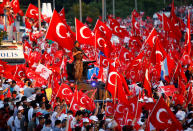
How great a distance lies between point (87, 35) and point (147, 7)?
7322 cm

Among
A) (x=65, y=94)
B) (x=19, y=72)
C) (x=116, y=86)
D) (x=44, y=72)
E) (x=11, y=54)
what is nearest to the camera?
(x=116, y=86)

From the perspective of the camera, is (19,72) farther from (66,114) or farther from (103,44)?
(66,114)

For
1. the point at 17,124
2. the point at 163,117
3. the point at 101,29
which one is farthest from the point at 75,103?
the point at 101,29

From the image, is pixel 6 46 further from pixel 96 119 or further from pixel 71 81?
pixel 96 119

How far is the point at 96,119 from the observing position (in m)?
13.5

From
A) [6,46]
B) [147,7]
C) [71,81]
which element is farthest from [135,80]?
[147,7]

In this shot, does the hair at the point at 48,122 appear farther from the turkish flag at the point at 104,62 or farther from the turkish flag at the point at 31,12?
the turkish flag at the point at 31,12

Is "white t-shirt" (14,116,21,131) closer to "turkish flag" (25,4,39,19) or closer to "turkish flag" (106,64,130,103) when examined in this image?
"turkish flag" (106,64,130,103)

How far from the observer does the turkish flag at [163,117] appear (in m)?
11.6

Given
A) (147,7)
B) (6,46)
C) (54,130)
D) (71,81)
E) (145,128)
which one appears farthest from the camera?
(147,7)

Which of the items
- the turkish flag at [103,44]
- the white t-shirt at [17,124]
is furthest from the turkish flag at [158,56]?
the white t-shirt at [17,124]

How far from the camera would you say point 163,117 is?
38.3 feet

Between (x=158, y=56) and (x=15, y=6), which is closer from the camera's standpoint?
(x=158, y=56)

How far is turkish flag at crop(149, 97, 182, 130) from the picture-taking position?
1163 cm
